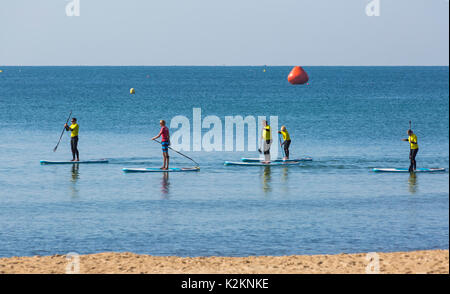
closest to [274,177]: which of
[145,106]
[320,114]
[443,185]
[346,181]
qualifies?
[346,181]

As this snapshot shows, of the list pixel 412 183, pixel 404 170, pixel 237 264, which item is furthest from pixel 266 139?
pixel 237 264

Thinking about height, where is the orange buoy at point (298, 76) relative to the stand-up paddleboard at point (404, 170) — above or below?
above

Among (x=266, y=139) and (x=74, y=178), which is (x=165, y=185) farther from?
(x=266, y=139)

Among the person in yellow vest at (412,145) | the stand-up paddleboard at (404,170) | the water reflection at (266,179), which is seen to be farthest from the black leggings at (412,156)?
the water reflection at (266,179)

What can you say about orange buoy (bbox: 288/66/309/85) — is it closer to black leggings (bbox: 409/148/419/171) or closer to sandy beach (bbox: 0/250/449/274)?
black leggings (bbox: 409/148/419/171)

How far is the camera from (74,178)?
94.0 ft

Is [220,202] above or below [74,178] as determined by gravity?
below

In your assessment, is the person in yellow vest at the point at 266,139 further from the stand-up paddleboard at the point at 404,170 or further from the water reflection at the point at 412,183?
the water reflection at the point at 412,183

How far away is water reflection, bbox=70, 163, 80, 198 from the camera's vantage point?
24891mm

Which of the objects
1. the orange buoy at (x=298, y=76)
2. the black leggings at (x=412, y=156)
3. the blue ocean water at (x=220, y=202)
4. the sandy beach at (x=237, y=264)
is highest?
the orange buoy at (x=298, y=76)

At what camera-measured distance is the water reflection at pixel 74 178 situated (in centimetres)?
2489

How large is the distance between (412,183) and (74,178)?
13112 mm

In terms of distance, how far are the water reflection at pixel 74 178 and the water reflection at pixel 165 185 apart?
297 cm

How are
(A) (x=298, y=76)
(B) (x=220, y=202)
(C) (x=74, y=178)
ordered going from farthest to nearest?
(A) (x=298, y=76) → (C) (x=74, y=178) → (B) (x=220, y=202)
